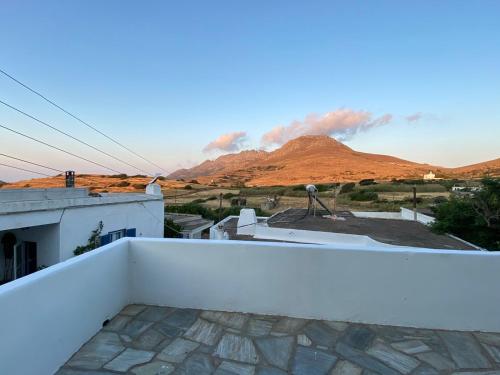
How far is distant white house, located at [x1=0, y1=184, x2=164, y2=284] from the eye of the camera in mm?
6711

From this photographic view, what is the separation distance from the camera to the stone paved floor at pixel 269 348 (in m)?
2.03

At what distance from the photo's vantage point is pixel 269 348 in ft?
7.41

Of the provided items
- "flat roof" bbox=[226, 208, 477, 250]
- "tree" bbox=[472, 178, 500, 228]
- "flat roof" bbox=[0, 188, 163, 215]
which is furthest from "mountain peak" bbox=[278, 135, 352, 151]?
"flat roof" bbox=[0, 188, 163, 215]

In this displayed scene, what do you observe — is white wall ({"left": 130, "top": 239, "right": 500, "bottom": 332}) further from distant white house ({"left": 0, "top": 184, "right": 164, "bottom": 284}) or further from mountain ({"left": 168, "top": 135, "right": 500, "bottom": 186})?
mountain ({"left": 168, "top": 135, "right": 500, "bottom": 186})

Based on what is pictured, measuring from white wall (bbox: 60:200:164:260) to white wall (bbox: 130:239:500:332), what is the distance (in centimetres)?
585

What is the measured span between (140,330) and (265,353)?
3.47 feet

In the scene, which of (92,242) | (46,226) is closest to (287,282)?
(46,226)

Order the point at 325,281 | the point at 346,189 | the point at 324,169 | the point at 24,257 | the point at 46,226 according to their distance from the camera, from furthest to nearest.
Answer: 1. the point at 324,169
2. the point at 346,189
3. the point at 24,257
4. the point at 46,226
5. the point at 325,281

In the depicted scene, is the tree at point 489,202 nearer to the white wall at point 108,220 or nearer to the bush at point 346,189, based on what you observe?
the white wall at point 108,220

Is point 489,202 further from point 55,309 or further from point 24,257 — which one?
point 24,257

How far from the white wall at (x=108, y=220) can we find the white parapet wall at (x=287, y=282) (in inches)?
230

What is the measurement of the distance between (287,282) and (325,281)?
33 cm

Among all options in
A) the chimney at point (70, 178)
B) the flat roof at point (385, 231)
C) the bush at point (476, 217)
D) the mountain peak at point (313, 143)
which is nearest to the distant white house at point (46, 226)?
the chimney at point (70, 178)

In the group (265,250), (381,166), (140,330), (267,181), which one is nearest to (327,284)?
(265,250)
